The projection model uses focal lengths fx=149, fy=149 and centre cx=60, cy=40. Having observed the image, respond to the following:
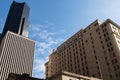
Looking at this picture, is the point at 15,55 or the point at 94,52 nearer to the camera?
the point at 94,52

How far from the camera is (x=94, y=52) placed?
82.6m

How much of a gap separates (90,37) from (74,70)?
73.3ft

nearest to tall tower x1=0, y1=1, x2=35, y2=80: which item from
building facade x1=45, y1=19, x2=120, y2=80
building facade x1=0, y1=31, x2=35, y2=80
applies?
building facade x1=0, y1=31, x2=35, y2=80

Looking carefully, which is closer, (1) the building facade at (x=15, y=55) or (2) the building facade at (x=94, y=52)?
(2) the building facade at (x=94, y=52)

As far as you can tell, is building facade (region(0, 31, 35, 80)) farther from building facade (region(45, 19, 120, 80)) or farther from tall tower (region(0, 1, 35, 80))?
building facade (region(45, 19, 120, 80))

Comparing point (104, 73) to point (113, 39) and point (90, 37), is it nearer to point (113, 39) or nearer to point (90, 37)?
point (113, 39)

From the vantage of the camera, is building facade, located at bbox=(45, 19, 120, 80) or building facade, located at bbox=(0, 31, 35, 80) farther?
building facade, located at bbox=(0, 31, 35, 80)

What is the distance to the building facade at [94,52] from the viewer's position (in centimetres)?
7131

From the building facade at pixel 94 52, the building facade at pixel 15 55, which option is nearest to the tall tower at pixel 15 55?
the building facade at pixel 15 55

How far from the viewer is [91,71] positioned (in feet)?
258

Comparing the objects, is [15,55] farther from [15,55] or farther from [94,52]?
[94,52]

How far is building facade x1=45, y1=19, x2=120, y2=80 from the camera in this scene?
71.3 meters

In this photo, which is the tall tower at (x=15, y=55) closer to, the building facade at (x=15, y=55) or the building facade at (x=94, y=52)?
the building facade at (x=15, y=55)

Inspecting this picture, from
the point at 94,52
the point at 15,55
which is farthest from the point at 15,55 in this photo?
the point at 94,52
